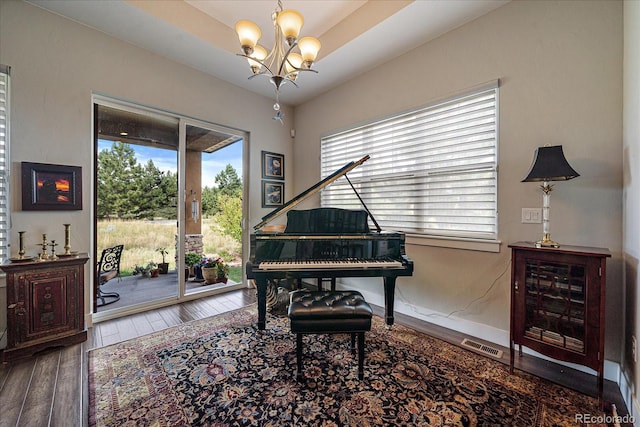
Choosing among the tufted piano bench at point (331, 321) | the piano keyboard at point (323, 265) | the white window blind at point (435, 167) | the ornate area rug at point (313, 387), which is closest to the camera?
the ornate area rug at point (313, 387)

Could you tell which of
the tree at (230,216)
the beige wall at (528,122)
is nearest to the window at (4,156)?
the tree at (230,216)

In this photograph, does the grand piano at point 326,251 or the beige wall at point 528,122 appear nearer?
the beige wall at point 528,122

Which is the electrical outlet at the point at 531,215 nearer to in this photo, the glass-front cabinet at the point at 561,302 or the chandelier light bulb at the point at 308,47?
the glass-front cabinet at the point at 561,302

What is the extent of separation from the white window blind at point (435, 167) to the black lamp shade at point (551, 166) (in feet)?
1.72

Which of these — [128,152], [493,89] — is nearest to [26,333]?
[128,152]

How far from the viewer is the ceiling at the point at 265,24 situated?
234 centimetres

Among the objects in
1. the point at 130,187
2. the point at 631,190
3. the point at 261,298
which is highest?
the point at 130,187

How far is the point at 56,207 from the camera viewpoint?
2.43 meters

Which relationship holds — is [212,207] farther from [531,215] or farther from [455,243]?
[531,215]

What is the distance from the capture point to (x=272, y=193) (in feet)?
14.0

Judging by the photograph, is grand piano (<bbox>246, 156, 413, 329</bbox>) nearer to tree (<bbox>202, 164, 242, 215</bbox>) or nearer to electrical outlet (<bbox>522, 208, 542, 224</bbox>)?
electrical outlet (<bbox>522, 208, 542, 224</bbox>)

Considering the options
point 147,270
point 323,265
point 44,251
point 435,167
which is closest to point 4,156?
point 44,251

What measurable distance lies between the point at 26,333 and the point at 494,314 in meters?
4.14

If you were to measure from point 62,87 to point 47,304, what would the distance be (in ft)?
6.89
